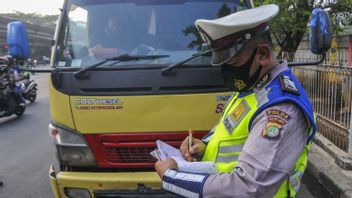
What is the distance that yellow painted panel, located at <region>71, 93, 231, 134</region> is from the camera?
3.32 meters

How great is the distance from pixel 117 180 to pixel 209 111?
2.77ft

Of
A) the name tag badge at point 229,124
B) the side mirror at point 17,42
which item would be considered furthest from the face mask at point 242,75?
the side mirror at point 17,42

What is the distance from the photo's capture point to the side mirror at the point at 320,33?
3.29 metres

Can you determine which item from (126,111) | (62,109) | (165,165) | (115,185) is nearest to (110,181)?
(115,185)

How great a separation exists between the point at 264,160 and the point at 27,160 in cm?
550

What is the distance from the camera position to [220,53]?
1.68m

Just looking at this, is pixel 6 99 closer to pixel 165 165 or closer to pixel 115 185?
pixel 115 185

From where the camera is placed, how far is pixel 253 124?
1.57 m

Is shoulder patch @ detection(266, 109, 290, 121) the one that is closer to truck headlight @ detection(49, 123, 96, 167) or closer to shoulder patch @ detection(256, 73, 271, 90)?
shoulder patch @ detection(256, 73, 271, 90)

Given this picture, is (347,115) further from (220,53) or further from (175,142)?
(220,53)

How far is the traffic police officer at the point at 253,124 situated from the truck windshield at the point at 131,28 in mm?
1964

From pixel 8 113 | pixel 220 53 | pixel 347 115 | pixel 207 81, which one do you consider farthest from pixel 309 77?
pixel 8 113

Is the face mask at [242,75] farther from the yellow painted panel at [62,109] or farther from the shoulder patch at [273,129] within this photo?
the yellow painted panel at [62,109]

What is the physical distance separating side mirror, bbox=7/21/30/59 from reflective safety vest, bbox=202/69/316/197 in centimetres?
271
